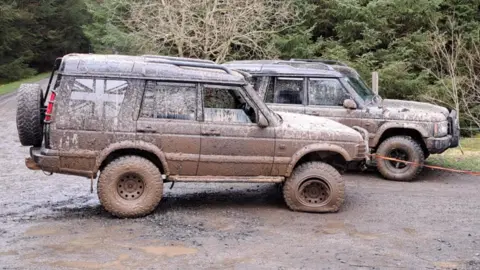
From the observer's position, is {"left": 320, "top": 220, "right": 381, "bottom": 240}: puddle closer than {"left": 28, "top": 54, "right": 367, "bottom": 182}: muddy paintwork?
Yes

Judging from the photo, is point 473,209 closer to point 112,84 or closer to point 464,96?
point 112,84

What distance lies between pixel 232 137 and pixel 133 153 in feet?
4.49

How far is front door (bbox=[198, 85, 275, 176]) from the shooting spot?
7520 mm

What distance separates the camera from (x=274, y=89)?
10.5 meters

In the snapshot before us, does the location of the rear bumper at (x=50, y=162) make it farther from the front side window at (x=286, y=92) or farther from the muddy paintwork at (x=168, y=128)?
the front side window at (x=286, y=92)

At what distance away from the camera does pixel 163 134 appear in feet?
24.2

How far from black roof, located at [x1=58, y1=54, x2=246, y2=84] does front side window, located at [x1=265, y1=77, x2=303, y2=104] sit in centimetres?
276

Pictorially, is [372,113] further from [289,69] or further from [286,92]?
→ [289,69]

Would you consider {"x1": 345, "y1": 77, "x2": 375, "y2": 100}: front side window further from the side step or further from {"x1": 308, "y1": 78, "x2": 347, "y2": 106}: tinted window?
the side step

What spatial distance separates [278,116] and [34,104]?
11.1 feet

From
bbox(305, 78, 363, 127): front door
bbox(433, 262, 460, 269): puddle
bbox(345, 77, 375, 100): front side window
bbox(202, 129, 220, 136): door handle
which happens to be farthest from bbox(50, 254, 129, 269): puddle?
bbox(345, 77, 375, 100): front side window

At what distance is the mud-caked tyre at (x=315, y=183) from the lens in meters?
7.73

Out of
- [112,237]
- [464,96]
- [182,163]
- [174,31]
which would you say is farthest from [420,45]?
[112,237]

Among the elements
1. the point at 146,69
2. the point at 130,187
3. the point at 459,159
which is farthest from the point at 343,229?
the point at 459,159
